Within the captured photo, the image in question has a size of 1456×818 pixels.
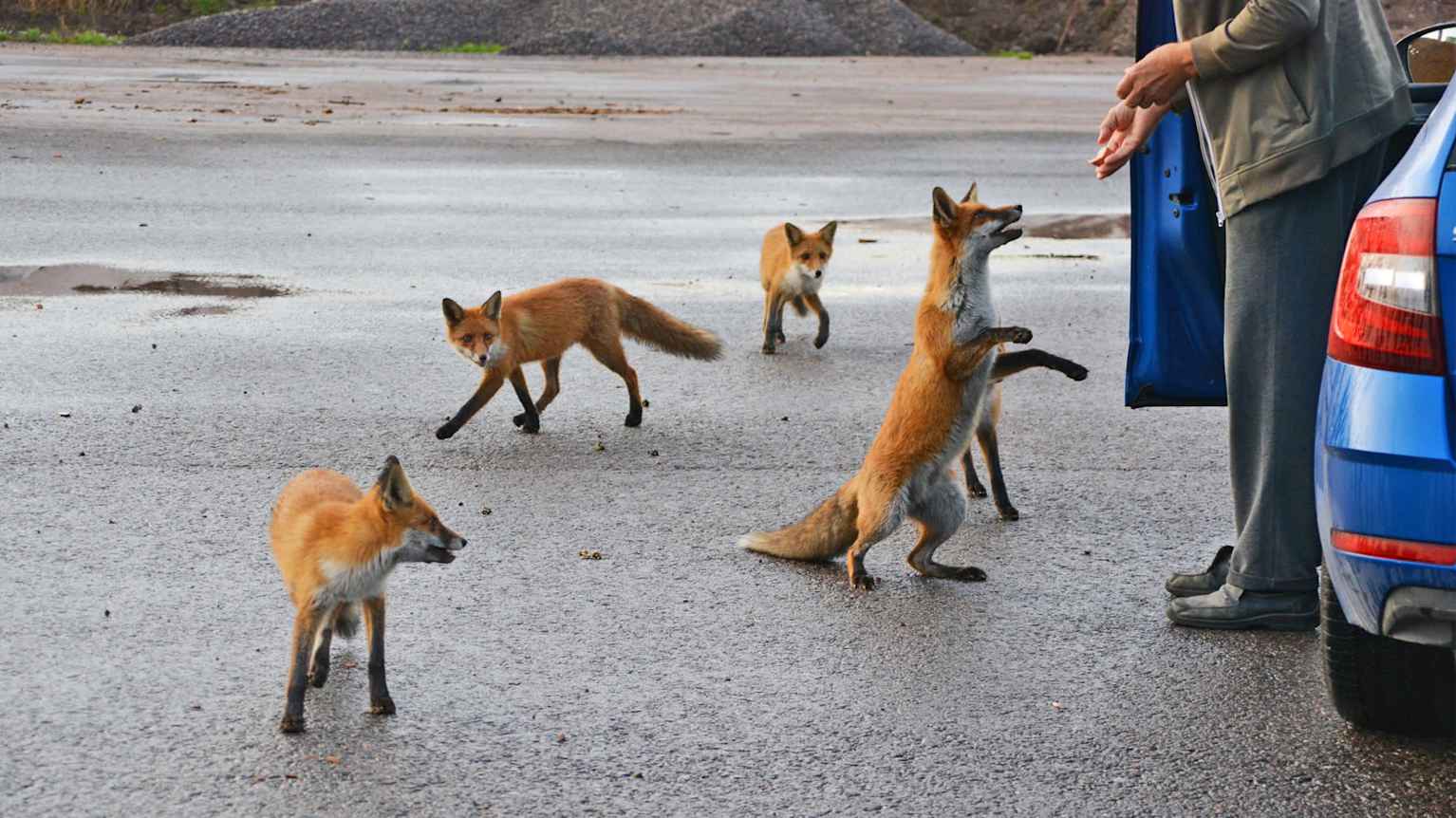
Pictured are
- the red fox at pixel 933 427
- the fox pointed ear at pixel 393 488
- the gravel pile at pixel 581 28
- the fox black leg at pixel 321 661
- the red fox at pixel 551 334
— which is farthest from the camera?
the gravel pile at pixel 581 28

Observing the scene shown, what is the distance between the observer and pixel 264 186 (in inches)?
617

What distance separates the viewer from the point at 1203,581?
5484 millimetres

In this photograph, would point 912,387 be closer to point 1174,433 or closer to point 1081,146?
point 1174,433

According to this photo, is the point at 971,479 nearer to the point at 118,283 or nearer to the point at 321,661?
the point at 321,661

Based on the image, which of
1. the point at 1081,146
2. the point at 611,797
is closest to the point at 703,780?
the point at 611,797

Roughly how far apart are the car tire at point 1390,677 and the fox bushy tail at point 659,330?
4704mm

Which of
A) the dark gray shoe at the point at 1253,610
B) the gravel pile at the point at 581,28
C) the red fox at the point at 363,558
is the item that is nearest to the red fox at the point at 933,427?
the dark gray shoe at the point at 1253,610

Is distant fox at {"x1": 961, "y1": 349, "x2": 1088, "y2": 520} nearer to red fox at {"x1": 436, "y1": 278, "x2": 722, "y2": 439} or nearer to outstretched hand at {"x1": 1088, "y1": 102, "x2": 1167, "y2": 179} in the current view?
outstretched hand at {"x1": 1088, "y1": 102, "x2": 1167, "y2": 179}

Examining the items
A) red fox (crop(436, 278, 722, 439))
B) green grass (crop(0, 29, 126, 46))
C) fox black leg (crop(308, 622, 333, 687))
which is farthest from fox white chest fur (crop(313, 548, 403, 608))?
green grass (crop(0, 29, 126, 46))

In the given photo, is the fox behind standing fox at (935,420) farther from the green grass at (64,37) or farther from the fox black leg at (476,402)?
the green grass at (64,37)

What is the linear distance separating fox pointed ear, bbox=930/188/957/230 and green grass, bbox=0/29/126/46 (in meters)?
37.8

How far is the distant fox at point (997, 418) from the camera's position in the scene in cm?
616

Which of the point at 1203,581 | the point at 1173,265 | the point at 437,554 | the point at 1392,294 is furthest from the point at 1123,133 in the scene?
the point at 437,554

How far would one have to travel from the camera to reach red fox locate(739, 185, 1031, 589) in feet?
18.5
